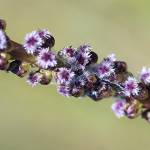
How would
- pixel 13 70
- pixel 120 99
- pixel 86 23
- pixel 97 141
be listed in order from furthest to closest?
pixel 86 23, pixel 97 141, pixel 120 99, pixel 13 70

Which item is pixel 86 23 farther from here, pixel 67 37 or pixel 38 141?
pixel 38 141

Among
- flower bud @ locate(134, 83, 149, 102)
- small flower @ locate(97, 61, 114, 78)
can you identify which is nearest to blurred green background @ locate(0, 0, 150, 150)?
flower bud @ locate(134, 83, 149, 102)

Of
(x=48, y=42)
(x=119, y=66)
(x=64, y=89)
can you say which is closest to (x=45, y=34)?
(x=48, y=42)

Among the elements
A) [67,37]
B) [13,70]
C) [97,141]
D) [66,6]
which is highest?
[66,6]

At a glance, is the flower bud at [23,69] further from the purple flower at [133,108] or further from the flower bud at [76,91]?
the purple flower at [133,108]

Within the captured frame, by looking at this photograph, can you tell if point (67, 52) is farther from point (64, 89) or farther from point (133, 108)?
point (133, 108)

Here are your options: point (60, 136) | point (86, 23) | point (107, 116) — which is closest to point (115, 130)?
point (107, 116)

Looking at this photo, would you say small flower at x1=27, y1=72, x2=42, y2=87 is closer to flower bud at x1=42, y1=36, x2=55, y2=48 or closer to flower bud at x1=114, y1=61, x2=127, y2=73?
flower bud at x1=42, y1=36, x2=55, y2=48

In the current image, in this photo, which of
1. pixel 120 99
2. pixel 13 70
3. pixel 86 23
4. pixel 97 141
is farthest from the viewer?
pixel 86 23
